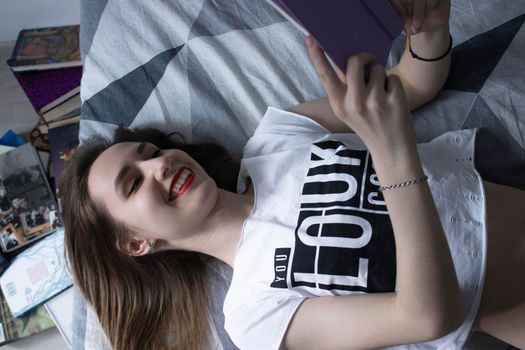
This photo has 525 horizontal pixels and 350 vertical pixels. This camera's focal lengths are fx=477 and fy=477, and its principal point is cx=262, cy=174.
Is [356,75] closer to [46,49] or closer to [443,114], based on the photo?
[443,114]

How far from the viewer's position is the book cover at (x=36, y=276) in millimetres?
1377

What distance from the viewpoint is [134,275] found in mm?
1109

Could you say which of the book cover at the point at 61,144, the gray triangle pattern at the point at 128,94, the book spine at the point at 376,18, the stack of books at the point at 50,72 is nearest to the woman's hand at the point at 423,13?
the book spine at the point at 376,18

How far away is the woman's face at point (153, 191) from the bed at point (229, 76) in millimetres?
261

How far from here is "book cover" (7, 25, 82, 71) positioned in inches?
66.2

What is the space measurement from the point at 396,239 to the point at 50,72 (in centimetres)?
150

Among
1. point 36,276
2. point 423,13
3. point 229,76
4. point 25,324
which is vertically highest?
point 423,13

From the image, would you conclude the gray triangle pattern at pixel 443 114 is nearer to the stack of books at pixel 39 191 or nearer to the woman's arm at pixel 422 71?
the woman's arm at pixel 422 71

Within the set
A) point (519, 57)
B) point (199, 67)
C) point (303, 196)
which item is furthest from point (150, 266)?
point (519, 57)

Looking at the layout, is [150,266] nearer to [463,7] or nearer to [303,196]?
[303,196]

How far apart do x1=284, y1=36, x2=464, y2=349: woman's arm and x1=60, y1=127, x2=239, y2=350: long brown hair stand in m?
0.42

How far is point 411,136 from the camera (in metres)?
0.60

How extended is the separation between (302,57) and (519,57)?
50 centimetres

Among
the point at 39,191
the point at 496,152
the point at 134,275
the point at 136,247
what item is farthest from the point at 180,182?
the point at 39,191
